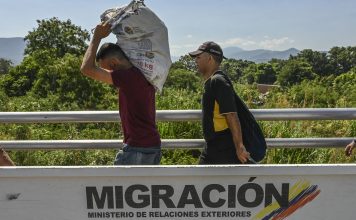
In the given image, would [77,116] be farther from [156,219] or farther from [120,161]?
[156,219]

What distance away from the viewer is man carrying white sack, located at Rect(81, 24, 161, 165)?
2820mm

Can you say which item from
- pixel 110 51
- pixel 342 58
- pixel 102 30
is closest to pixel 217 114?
pixel 110 51

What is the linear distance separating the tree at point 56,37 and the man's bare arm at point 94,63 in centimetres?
4861

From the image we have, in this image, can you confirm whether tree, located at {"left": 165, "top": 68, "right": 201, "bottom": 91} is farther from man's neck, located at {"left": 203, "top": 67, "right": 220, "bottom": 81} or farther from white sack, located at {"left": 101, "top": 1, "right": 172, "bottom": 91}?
white sack, located at {"left": 101, "top": 1, "right": 172, "bottom": 91}

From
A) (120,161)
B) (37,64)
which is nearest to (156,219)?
(120,161)

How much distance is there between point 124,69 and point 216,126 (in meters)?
0.76

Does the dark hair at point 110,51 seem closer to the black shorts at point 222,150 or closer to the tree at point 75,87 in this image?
the black shorts at point 222,150

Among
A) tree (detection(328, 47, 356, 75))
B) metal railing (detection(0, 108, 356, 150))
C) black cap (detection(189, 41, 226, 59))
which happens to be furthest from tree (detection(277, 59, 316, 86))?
black cap (detection(189, 41, 226, 59))

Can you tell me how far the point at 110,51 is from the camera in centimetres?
286

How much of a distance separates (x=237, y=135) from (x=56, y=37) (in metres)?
52.8

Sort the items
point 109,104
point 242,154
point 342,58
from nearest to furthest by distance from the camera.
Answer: point 242,154 < point 109,104 < point 342,58

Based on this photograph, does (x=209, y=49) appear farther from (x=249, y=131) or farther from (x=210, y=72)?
(x=249, y=131)

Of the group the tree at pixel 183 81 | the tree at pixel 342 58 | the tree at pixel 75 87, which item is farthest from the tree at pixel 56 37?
the tree at pixel 342 58

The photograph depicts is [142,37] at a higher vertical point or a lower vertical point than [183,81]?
higher
